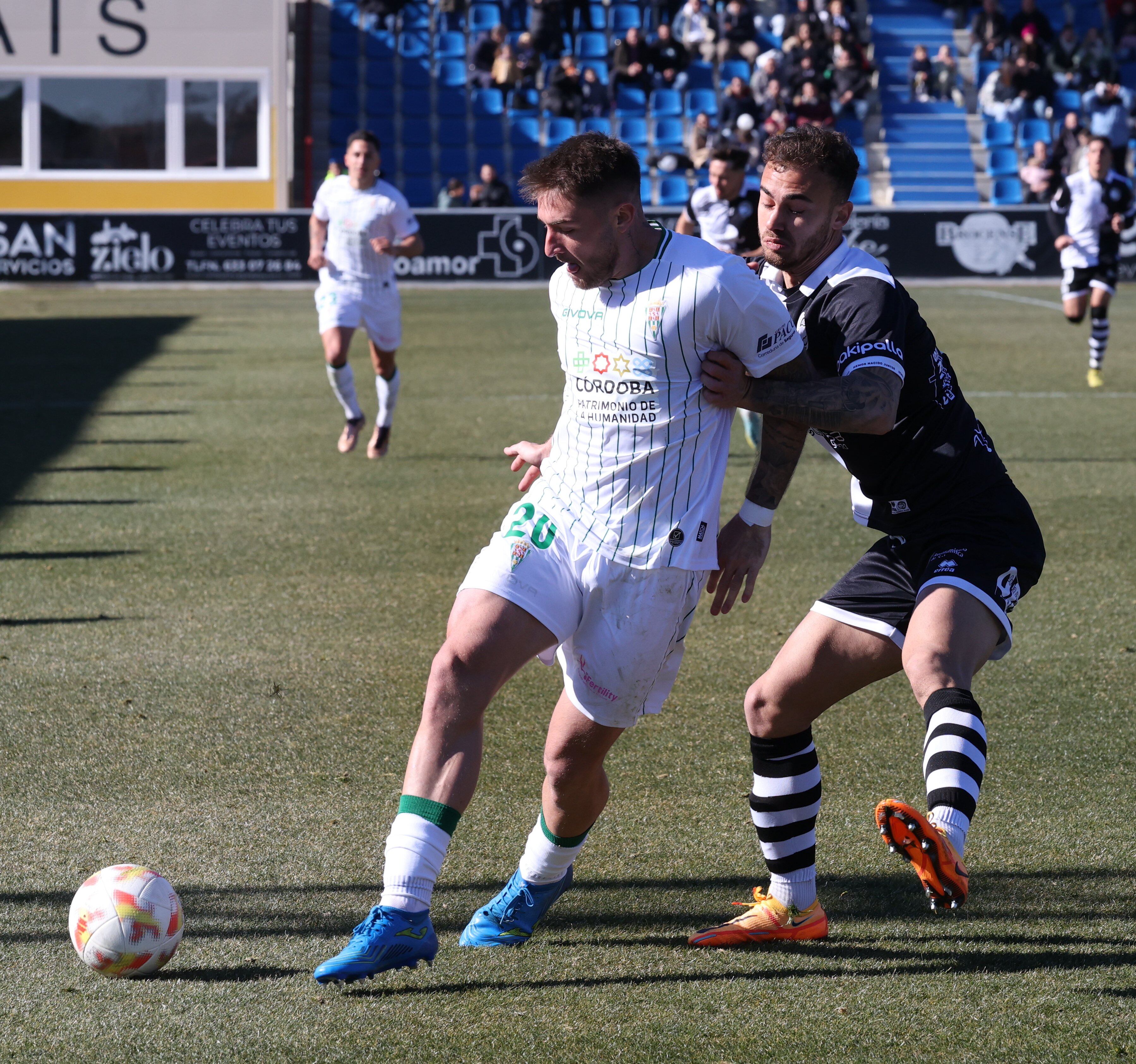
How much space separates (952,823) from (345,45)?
33.9 meters

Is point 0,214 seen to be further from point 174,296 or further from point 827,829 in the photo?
point 827,829

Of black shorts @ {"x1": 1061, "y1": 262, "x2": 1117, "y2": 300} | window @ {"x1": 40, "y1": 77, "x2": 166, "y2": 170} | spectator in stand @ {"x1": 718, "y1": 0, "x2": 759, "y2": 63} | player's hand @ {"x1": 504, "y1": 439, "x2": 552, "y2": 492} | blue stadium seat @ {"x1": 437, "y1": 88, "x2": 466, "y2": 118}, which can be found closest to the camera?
player's hand @ {"x1": 504, "y1": 439, "x2": 552, "y2": 492}

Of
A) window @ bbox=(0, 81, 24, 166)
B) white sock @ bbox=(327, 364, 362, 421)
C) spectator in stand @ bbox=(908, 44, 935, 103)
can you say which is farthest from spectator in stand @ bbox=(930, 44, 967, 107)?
white sock @ bbox=(327, 364, 362, 421)

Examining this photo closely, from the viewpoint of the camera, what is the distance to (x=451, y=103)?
33.8 meters

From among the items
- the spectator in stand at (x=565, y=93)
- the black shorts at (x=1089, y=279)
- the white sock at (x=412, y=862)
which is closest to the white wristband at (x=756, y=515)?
the white sock at (x=412, y=862)

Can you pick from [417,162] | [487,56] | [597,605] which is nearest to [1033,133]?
[487,56]

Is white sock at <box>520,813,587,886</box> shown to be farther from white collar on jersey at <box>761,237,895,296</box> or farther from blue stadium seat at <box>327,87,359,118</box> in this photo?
blue stadium seat at <box>327,87,359,118</box>

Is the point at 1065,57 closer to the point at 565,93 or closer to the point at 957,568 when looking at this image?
the point at 565,93

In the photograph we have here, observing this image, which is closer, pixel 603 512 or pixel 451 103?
pixel 603 512

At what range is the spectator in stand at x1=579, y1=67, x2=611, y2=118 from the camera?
32406 millimetres

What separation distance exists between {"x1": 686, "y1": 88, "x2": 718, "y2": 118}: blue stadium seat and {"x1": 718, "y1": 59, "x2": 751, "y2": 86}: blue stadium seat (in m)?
0.78

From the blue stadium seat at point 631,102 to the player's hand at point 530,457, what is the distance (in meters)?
31.0

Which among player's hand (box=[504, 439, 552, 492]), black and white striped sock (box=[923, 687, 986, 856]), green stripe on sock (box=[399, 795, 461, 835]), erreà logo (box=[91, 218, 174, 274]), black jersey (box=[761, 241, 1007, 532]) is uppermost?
black jersey (box=[761, 241, 1007, 532])

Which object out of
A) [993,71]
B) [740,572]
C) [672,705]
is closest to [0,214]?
[993,71]
